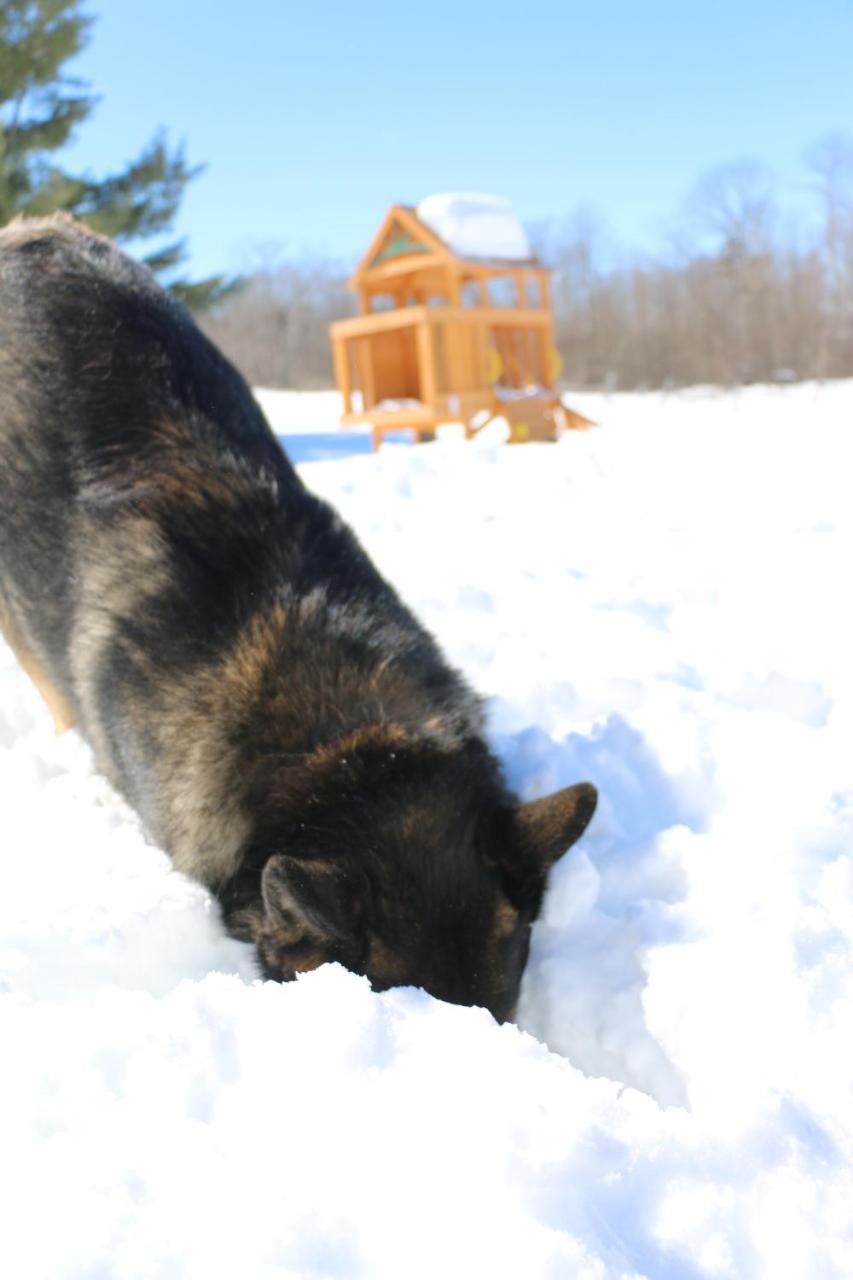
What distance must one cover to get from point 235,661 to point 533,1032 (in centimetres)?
126

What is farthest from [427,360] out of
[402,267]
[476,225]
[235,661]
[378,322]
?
[235,661]

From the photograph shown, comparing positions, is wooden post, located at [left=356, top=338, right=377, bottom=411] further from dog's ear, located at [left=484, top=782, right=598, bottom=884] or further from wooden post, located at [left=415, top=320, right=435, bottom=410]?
dog's ear, located at [left=484, top=782, right=598, bottom=884]

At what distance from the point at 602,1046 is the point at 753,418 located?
1934cm

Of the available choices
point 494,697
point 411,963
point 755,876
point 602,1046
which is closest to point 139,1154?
point 411,963

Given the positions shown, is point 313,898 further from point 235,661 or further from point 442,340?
point 442,340

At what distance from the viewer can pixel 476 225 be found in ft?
53.9

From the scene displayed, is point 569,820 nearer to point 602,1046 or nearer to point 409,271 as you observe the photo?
point 602,1046

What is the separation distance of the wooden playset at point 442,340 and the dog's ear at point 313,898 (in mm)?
13910

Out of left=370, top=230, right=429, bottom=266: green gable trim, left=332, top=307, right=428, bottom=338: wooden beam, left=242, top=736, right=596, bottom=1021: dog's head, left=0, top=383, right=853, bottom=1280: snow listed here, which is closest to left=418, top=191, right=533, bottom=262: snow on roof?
left=370, top=230, right=429, bottom=266: green gable trim

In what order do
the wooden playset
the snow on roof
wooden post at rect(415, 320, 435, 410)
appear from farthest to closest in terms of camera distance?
the snow on roof < the wooden playset < wooden post at rect(415, 320, 435, 410)

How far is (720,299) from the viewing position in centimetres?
3900

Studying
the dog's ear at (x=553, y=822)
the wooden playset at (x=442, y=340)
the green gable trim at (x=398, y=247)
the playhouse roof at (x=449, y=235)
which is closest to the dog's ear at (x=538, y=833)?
the dog's ear at (x=553, y=822)

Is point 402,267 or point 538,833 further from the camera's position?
point 402,267

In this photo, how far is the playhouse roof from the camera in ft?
52.2
